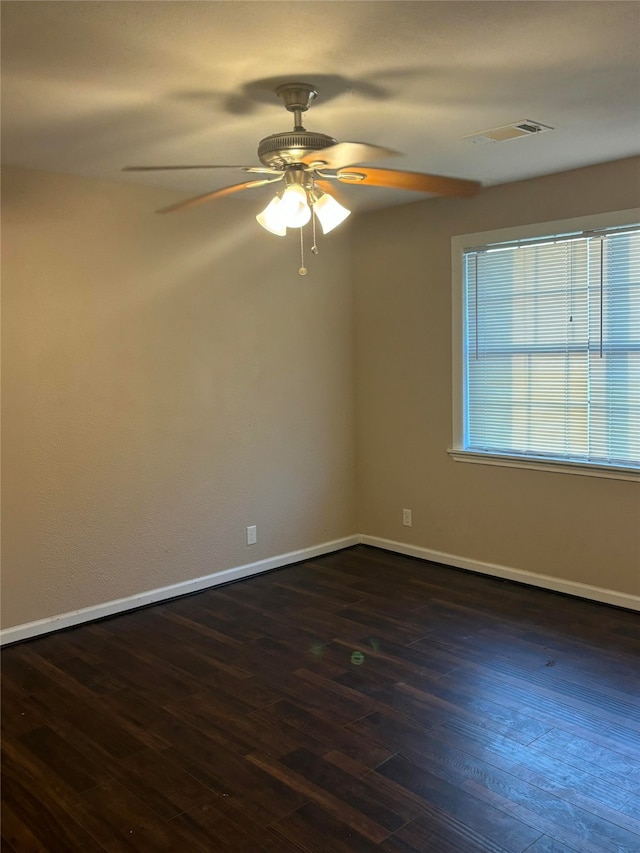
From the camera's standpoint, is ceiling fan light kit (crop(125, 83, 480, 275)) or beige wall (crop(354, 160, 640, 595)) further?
beige wall (crop(354, 160, 640, 595))

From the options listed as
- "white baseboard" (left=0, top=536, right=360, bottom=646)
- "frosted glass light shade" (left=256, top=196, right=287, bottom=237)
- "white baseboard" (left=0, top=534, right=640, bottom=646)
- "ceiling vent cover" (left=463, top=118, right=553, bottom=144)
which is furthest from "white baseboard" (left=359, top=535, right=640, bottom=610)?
"frosted glass light shade" (left=256, top=196, right=287, bottom=237)

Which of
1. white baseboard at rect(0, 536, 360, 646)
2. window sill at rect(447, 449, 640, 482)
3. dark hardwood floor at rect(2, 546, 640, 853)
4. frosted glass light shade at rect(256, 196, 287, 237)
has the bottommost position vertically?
dark hardwood floor at rect(2, 546, 640, 853)

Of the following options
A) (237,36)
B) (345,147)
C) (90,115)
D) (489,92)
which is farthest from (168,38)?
(489,92)

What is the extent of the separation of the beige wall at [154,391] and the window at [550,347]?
1040 millimetres

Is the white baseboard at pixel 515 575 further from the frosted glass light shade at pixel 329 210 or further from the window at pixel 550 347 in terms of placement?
the frosted glass light shade at pixel 329 210

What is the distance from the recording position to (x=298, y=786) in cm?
243

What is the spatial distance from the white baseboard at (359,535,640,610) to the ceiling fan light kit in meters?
2.48

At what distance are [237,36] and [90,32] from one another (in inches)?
16.9

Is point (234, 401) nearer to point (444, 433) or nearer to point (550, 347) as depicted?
point (444, 433)

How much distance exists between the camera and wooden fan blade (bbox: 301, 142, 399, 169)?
230 cm

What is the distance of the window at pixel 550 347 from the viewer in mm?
3914

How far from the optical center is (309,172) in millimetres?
2566

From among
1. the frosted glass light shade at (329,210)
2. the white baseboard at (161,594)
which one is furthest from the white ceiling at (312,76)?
the white baseboard at (161,594)

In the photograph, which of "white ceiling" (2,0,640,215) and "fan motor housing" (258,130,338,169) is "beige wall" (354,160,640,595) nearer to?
"white ceiling" (2,0,640,215)
